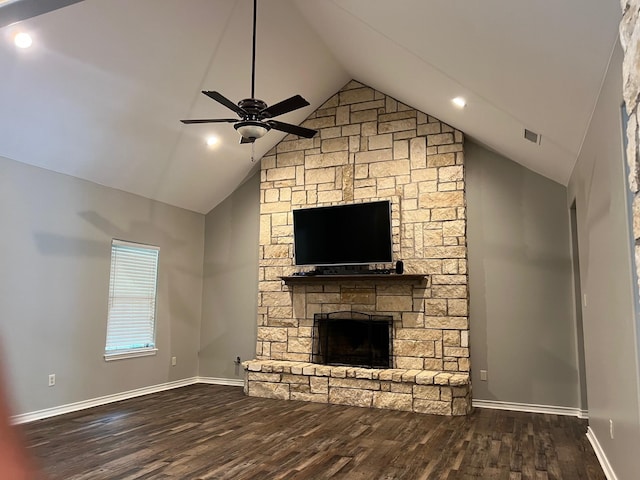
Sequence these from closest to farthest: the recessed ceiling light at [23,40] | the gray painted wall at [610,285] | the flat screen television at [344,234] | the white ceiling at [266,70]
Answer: the gray painted wall at [610,285] → the white ceiling at [266,70] → the recessed ceiling light at [23,40] → the flat screen television at [344,234]

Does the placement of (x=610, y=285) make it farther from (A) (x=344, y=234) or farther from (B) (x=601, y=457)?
(A) (x=344, y=234)

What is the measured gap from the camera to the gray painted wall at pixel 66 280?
189 inches

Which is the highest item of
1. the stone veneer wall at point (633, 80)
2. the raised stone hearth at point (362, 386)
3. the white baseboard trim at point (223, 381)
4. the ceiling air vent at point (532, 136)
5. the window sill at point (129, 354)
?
the ceiling air vent at point (532, 136)

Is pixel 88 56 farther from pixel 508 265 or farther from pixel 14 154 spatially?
pixel 508 265

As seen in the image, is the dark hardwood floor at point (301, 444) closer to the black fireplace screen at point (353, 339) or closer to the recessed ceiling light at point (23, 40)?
the black fireplace screen at point (353, 339)

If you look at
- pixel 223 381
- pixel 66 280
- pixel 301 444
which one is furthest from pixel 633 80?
pixel 223 381

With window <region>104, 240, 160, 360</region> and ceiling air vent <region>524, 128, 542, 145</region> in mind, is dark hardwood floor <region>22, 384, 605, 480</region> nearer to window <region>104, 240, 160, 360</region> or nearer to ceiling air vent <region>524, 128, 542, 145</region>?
window <region>104, 240, 160, 360</region>

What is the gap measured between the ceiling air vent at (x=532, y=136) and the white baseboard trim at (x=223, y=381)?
4.91 m

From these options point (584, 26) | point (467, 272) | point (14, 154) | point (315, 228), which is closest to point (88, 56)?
point (14, 154)

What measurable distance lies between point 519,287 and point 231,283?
3.98 m

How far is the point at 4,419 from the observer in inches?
15.1

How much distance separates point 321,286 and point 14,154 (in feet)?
12.3

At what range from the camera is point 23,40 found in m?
3.89

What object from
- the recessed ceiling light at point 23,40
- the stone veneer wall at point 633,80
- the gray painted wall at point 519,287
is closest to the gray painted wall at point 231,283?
the gray painted wall at point 519,287
